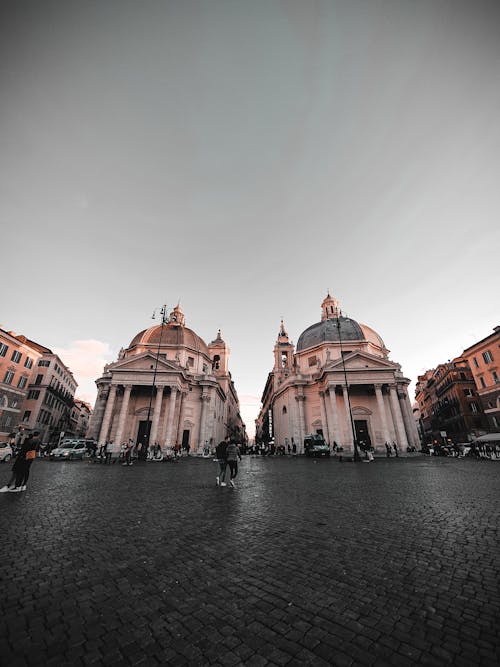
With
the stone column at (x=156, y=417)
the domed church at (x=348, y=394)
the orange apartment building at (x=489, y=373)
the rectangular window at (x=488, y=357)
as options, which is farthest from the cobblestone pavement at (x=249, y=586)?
the rectangular window at (x=488, y=357)

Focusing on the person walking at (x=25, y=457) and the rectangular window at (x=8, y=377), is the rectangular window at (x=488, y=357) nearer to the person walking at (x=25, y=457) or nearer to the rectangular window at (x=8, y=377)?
Result: the person walking at (x=25, y=457)

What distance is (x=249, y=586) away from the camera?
11.9 feet

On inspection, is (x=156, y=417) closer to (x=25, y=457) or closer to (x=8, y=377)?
(x=8, y=377)

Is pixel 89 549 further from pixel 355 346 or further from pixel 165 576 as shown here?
pixel 355 346

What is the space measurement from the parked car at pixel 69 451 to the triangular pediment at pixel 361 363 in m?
27.7

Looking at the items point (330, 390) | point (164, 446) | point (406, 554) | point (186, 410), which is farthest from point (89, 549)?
point (186, 410)

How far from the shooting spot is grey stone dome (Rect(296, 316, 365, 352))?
4306 cm

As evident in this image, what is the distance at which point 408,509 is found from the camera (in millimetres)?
7551

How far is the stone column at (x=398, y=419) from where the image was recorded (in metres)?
33.0

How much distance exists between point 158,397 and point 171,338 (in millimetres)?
12237

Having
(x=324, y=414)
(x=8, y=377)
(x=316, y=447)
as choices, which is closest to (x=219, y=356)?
(x=324, y=414)

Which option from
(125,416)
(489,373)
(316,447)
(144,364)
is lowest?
(316,447)

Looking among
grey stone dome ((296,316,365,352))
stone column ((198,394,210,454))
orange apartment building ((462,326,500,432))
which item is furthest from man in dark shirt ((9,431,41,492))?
orange apartment building ((462,326,500,432))

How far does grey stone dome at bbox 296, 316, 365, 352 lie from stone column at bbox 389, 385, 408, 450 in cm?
1018
